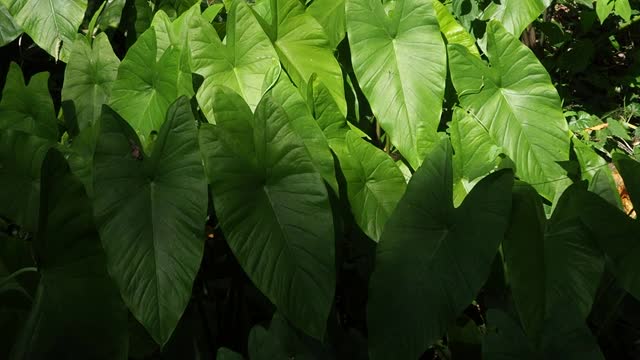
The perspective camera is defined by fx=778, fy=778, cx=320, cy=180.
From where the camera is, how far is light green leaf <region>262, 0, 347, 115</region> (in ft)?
5.19

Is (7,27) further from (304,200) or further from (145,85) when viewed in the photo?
(304,200)

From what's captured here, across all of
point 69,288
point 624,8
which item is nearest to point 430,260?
point 69,288

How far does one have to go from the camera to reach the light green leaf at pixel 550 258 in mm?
1151

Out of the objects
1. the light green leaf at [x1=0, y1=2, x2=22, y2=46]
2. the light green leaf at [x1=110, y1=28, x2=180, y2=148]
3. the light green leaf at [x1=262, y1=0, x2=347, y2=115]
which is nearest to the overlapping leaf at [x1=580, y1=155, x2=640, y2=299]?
the light green leaf at [x1=262, y1=0, x2=347, y2=115]

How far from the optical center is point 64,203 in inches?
46.5

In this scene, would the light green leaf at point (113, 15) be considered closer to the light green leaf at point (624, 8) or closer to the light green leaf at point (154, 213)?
the light green leaf at point (154, 213)

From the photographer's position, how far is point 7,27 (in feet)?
6.25

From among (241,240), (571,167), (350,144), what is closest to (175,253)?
(241,240)

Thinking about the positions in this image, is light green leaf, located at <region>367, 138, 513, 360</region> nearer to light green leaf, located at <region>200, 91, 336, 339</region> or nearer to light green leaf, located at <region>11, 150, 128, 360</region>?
light green leaf, located at <region>200, 91, 336, 339</region>

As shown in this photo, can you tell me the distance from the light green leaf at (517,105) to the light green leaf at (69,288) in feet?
2.65

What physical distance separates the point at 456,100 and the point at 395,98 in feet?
0.84

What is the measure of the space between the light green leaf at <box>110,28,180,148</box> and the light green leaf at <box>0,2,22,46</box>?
20.2 inches

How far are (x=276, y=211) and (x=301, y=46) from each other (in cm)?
51

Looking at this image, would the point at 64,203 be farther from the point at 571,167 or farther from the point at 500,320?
the point at 571,167
